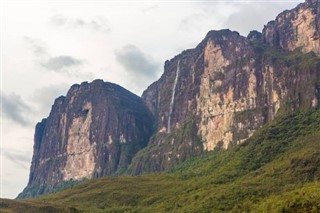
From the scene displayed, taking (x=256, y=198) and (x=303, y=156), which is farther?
(x=303, y=156)

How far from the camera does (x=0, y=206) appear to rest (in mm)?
193000

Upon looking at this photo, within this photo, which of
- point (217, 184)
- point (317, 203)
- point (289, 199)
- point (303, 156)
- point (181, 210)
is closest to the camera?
point (317, 203)

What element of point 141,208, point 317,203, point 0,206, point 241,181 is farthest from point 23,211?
point 317,203

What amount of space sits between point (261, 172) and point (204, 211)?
43.9 metres

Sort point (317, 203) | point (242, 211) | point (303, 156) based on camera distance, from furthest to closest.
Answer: point (303, 156)
point (242, 211)
point (317, 203)

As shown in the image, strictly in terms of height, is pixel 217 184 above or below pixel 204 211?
above

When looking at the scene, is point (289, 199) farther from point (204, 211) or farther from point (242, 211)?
point (204, 211)

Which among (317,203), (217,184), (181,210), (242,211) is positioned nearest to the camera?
(317,203)

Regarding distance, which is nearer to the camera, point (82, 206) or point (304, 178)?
point (304, 178)

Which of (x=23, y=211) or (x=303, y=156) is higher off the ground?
(x=303, y=156)

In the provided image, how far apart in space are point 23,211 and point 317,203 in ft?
370

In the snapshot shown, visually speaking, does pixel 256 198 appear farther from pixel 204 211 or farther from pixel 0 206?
pixel 0 206

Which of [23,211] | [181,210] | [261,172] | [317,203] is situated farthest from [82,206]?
[317,203]

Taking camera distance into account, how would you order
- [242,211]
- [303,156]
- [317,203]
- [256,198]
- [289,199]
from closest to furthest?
[317,203] → [289,199] → [242,211] → [256,198] → [303,156]
